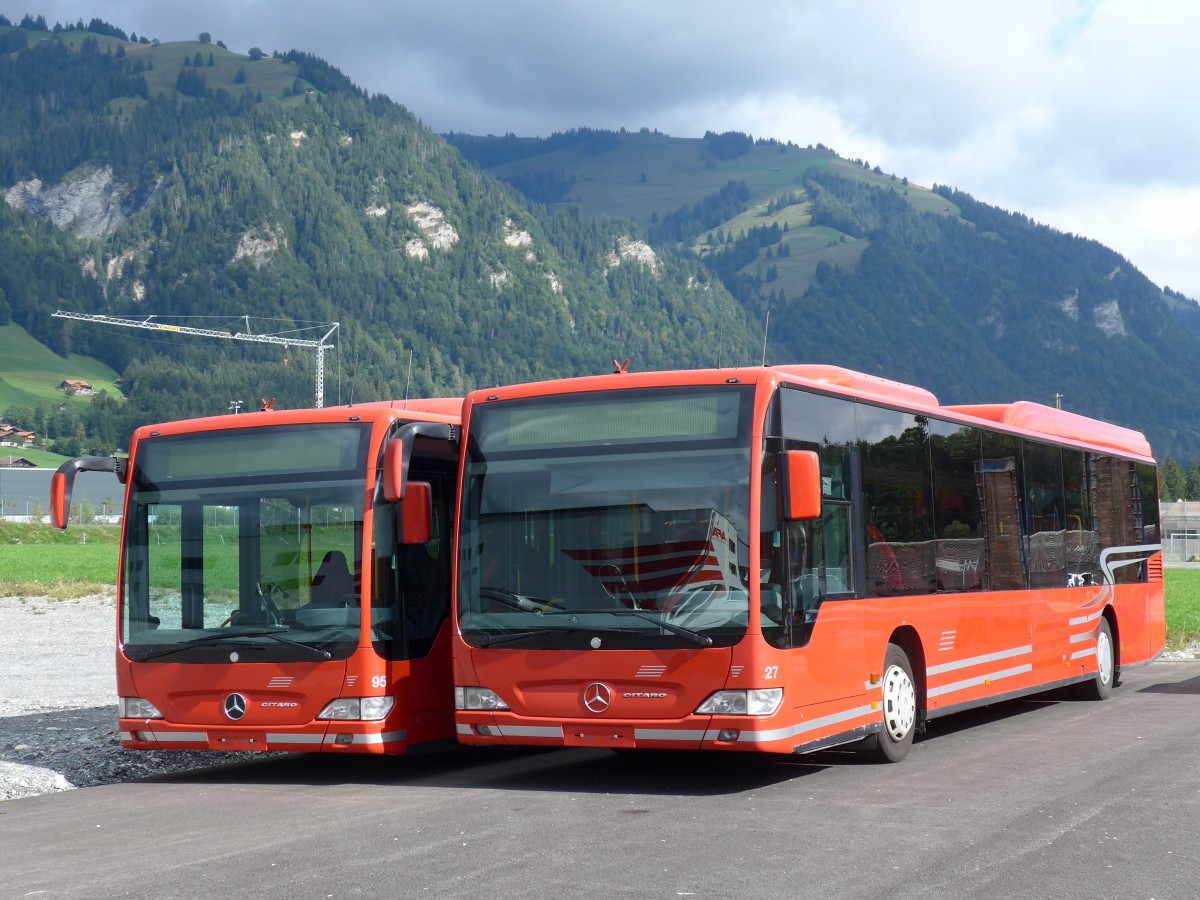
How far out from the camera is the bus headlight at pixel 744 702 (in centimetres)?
1020

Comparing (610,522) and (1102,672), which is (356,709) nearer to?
(610,522)

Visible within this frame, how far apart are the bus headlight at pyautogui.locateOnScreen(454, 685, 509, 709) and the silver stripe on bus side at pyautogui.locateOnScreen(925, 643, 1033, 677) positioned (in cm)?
364

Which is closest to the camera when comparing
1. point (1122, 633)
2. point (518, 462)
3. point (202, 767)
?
point (518, 462)

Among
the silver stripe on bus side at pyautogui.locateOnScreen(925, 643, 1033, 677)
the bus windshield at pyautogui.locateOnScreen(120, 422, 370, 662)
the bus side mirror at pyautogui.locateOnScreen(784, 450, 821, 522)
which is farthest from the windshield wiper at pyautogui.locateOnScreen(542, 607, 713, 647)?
the silver stripe on bus side at pyautogui.locateOnScreen(925, 643, 1033, 677)

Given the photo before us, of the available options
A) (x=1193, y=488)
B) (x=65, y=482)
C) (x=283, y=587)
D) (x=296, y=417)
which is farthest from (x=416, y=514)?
(x=1193, y=488)

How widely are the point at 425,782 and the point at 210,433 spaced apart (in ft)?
10.3

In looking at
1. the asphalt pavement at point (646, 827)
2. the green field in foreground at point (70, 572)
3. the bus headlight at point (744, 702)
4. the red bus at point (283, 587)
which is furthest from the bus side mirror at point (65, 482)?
the green field in foreground at point (70, 572)

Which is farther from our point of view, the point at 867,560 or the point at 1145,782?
the point at 867,560

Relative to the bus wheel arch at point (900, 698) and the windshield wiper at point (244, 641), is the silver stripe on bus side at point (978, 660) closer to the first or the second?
the bus wheel arch at point (900, 698)

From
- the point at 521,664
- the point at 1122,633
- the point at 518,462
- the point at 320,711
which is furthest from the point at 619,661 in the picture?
the point at 1122,633

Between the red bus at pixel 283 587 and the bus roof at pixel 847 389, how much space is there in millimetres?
1158

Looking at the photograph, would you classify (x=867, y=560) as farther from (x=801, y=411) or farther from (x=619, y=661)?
(x=619, y=661)

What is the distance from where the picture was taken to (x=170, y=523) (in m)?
12.2

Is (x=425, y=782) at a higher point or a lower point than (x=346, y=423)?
lower
